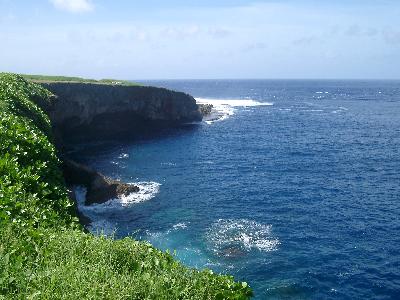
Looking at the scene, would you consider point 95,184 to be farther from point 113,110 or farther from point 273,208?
point 113,110

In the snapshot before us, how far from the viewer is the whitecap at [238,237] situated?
3462cm

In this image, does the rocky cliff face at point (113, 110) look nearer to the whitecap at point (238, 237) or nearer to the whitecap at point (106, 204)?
the whitecap at point (106, 204)

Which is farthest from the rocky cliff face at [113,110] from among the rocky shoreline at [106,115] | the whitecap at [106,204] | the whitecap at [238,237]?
the whitecap at [238,237]

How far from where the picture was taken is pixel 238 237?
1448 inches

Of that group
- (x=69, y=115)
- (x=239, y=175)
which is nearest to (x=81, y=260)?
(x=239, y=175)

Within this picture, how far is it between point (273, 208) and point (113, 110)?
1989 inches

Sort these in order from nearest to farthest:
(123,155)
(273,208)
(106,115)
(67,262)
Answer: (67,262), (273,208), (123,155), (106,115)

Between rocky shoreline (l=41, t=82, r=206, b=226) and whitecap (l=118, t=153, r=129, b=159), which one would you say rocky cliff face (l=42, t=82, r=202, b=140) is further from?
whitecap (l=118, t=153, r=129, b=159)

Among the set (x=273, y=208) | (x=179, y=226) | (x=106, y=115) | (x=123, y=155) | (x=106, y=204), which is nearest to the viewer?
(x=179, y=226)

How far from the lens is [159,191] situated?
49.5m

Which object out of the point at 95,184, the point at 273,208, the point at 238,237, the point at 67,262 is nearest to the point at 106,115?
the point at 95,184

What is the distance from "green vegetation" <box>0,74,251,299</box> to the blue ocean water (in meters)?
18.2

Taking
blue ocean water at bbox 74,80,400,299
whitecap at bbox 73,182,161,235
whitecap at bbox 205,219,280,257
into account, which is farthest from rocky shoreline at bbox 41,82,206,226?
whitecap at bbox 205,219,280,257

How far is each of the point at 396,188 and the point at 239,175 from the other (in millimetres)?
19905
